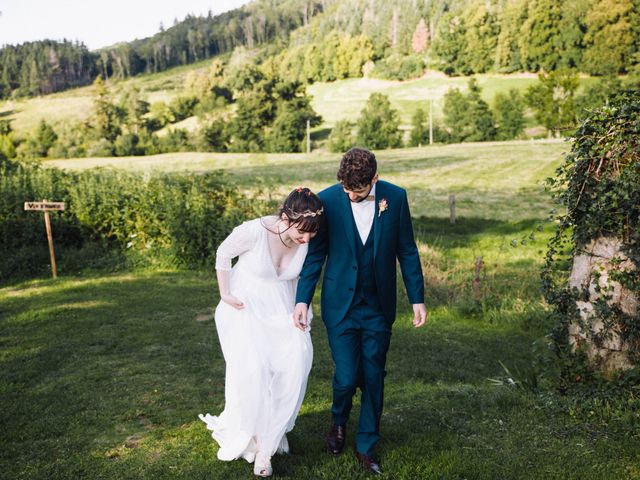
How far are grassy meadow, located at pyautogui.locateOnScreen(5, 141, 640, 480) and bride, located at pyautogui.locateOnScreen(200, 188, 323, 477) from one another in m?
0.32

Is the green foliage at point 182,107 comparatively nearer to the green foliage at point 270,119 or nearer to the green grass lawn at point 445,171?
the green foliage at point 270,119

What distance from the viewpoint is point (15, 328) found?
28.2 ft

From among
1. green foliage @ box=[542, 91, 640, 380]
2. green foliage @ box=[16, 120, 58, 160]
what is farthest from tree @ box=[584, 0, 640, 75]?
green foliage @ box=[542, 91, 640, 380]

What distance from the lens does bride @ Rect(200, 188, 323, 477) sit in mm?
3936

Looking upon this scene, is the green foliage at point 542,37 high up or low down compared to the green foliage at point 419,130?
up

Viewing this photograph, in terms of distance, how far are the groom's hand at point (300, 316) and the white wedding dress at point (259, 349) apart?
0.07 meters

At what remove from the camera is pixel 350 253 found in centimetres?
392

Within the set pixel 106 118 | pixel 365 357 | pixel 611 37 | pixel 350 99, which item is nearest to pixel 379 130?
pixel 350 99

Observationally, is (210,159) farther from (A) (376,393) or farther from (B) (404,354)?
(A) (376,393)

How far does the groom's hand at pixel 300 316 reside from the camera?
3.95m

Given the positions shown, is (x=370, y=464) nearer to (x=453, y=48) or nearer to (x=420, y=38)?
(x=453, y=48)

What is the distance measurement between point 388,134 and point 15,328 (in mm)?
51794

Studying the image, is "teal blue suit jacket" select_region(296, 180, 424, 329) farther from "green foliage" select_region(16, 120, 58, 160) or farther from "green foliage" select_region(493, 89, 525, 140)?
"green foliage" select_region(16, 120, 58, 160)

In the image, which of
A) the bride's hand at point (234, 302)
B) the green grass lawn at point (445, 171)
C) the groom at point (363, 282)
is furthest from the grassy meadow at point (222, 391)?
the green grass lawn at point (445, 171)
